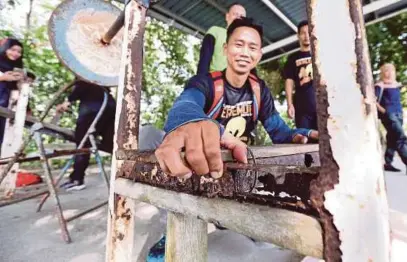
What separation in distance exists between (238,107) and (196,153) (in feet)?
3.33

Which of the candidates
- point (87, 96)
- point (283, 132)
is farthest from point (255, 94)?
point (87, 96)

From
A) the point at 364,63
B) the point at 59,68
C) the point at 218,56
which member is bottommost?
the point at 364,63

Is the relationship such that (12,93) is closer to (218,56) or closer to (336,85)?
(218,56)

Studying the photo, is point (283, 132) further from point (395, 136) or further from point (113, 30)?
point (395, 136)

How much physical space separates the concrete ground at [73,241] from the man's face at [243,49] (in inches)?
44.3

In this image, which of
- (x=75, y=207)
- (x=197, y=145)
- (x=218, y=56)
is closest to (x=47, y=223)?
(x=75, y=207)

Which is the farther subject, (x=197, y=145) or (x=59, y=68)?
(x=59, y=68)

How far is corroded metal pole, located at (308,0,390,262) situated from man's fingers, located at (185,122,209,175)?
0.20 metres

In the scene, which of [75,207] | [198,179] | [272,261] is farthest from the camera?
[75,207]

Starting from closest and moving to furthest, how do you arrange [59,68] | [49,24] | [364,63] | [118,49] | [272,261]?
[364,63] → [49,24] → [272,261] → [118,49] → [59,68]

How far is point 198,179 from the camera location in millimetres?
674

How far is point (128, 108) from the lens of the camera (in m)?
1.12

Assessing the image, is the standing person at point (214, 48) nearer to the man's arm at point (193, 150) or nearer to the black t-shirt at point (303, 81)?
the black t-shirt at point (303, 81)

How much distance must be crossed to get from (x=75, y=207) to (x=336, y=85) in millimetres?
2872
